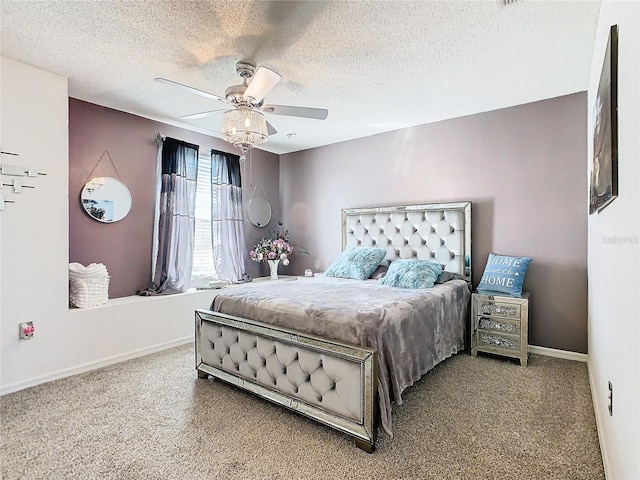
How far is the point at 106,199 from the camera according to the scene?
147 inches

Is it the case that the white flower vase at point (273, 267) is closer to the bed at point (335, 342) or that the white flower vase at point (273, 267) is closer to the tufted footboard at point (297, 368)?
the bed at point (335, 342)

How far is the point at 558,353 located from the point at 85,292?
15.4ft

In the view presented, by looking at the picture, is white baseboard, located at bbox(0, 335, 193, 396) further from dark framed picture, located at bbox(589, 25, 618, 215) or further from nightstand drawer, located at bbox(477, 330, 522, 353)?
dark framed picture, located at bbox(589, 25, 618, 215)

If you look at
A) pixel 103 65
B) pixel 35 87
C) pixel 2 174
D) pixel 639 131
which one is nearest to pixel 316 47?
pixel 103 65

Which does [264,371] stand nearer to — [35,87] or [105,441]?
[105,441]

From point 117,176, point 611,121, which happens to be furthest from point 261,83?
point 117,176

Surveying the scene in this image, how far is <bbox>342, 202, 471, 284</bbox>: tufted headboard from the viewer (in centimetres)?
392

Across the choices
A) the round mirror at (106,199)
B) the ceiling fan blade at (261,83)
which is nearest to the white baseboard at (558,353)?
the ceiling fan blade at (261,83)

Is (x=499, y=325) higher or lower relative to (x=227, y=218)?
lower

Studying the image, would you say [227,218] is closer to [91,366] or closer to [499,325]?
[91,366]

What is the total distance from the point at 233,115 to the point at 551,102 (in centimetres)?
316

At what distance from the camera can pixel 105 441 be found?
6.92 ft

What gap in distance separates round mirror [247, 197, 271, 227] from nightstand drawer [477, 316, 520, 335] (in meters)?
3.48

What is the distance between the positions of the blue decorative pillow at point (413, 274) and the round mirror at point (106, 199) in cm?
301
